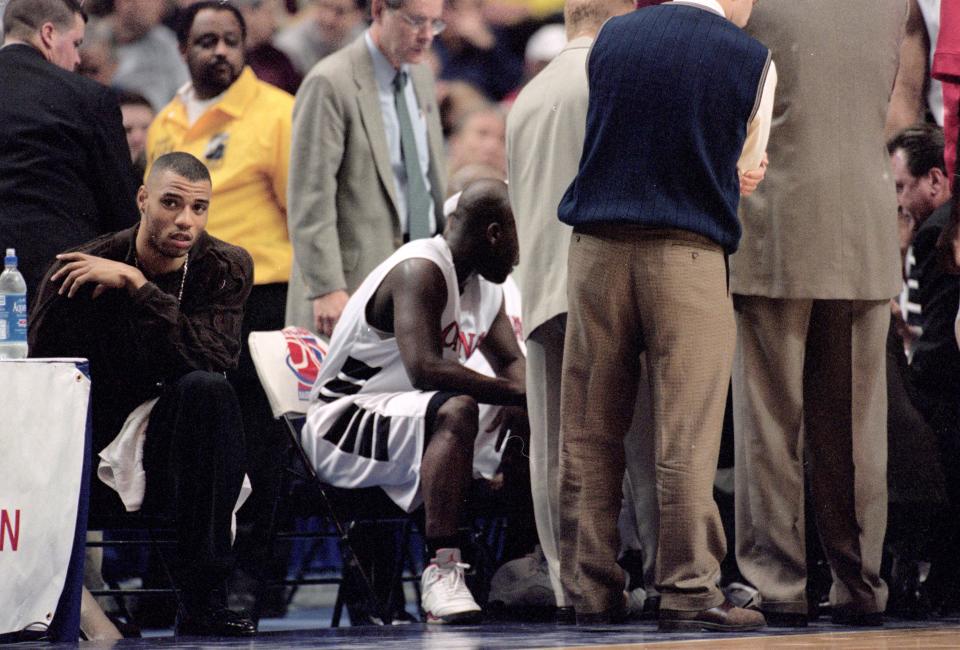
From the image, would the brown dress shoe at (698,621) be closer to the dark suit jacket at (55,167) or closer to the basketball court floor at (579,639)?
the basketball court floor at (579,639)

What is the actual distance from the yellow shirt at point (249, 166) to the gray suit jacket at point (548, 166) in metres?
1.89

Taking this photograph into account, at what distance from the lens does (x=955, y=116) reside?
398cm

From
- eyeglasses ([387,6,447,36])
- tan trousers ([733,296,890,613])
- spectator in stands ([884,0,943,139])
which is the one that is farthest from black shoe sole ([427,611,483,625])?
spectator in stands ([884,0,943,139])

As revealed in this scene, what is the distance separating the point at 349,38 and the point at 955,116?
3.65 m

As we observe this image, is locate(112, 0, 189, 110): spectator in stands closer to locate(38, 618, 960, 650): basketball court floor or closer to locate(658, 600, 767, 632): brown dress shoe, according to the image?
locate(38, 618, 960, 650): basketball court floor

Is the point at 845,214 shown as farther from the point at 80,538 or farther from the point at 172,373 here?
the point at 80,538

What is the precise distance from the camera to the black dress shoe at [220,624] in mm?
4020

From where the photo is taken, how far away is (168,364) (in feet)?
13.6

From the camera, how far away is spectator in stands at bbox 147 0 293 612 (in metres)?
6.09

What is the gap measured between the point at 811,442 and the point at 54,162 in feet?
7.85

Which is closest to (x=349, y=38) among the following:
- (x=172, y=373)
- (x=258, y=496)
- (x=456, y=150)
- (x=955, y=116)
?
(x=456, y=150)

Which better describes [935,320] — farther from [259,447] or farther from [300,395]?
[259,447]

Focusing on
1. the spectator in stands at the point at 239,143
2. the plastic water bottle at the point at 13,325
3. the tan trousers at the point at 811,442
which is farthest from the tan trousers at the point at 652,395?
the spectator in stands at the point at 239,143

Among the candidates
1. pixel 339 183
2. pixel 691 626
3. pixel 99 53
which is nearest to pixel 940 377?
pixel 691 626
